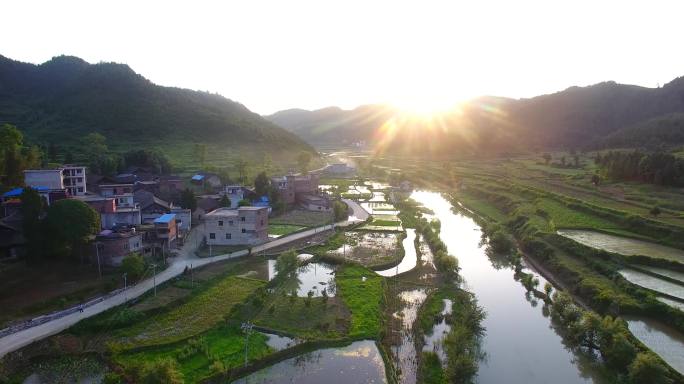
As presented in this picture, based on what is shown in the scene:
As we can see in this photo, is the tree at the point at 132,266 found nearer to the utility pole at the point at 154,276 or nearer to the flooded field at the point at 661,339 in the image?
the utility pole at the point at 154,276

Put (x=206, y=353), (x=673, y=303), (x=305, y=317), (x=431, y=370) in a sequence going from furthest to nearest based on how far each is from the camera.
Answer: (x=673, y=303) < (x=305, y=317) < (x=206, y=353) < (x=431, y=370)

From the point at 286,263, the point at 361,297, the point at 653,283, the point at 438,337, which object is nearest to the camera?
the point at 438,337

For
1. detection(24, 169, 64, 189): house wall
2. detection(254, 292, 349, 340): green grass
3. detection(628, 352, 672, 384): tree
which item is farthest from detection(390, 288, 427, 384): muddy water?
detection(24, 169, 64, 189): house wall

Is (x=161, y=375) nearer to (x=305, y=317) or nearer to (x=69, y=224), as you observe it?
(x=305, y=317)

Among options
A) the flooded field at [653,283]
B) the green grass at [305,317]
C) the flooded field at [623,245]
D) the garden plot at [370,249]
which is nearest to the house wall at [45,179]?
the garden plot at [370,249]

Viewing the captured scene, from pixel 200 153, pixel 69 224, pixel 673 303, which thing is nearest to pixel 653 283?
pixel 673 303

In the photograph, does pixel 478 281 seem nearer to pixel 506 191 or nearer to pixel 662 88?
pixel 506 191

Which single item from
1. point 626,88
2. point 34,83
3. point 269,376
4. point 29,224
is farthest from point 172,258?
point 626,88

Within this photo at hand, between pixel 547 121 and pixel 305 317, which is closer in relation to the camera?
pixel 305 317
